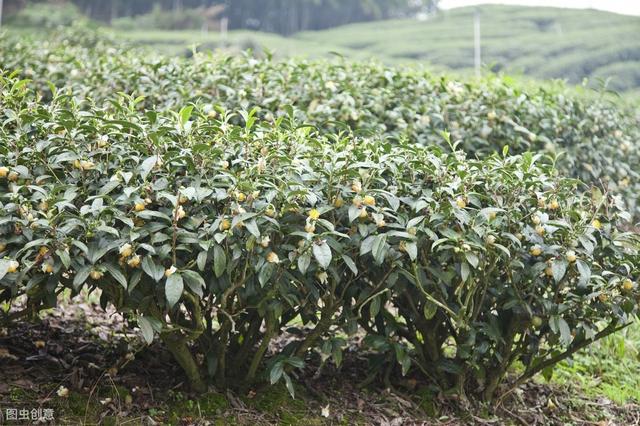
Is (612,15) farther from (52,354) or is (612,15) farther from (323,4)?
(52,354)

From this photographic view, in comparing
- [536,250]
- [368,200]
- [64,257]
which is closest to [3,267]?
[64,257]

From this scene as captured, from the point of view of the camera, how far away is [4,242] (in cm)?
164

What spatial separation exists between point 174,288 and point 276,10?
25.4 metres

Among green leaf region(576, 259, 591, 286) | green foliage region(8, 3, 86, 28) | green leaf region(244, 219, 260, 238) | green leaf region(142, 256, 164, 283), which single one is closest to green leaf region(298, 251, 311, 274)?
green leaf region(244, 219, 260, 238)

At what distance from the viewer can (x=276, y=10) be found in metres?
25.7

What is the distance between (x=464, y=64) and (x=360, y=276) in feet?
62.6

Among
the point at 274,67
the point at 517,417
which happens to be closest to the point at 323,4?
the point at 274,67

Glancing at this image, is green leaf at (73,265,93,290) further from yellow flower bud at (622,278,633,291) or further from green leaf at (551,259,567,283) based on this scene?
yellow flower bud at (622,278,633,291)

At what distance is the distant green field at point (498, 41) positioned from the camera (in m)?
18.6

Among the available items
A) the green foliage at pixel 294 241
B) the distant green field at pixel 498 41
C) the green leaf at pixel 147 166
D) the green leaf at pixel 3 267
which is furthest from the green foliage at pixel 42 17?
the green leaf at pixel 3 267

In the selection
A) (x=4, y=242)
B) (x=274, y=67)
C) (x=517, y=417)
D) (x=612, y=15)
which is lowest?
(x=517, y=417)

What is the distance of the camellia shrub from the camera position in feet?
5.49

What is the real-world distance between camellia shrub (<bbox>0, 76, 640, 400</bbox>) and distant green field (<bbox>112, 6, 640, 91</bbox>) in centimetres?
1451

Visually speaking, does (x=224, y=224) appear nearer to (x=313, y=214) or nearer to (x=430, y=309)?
(x=313, y=214)
